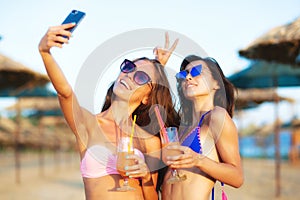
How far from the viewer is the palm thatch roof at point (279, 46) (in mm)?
6113

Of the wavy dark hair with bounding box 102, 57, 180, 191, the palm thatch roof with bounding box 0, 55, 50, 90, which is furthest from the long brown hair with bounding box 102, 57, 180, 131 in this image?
the palm thatch roof with bounding box 0, 55, 50, 90

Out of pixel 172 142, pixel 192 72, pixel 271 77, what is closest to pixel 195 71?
pixel 192 72

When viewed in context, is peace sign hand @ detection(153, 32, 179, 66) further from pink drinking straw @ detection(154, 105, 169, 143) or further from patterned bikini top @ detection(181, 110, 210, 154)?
patterned bikini top @ detection(181, 110, 210, 154)

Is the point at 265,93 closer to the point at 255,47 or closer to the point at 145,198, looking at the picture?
the point at 255,47

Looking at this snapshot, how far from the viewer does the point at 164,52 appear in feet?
6.84

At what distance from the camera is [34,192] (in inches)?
316

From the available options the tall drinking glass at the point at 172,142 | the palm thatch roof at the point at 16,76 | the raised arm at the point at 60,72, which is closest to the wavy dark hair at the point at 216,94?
the tall drinking glass at the point at 172,142

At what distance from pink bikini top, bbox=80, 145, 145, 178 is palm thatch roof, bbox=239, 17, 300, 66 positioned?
4.89 m

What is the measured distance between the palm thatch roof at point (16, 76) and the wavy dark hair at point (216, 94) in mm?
6617

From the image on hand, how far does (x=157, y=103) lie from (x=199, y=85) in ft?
0.87

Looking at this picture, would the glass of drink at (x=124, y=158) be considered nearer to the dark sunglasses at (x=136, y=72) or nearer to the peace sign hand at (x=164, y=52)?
the dark sunglasses at (x=136, y=72)

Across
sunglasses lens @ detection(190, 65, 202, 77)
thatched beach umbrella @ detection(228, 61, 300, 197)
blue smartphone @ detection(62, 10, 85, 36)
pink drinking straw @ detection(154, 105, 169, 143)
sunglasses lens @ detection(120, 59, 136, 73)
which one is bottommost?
thatched beach umbrella @ detection(228, 61, 300, 197)

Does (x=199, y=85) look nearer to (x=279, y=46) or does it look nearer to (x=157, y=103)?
(x=157, y=103)

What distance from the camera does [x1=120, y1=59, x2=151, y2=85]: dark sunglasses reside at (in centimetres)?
182
